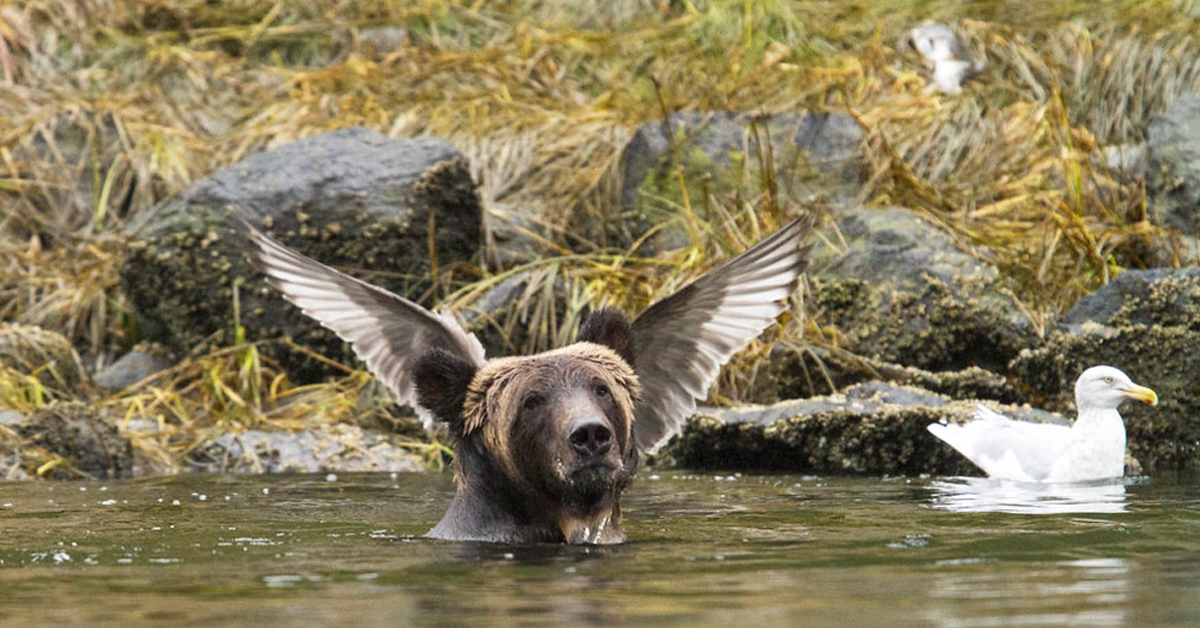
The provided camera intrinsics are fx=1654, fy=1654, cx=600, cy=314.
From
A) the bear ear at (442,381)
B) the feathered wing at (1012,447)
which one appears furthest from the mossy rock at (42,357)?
the feathered wing at (1012,447)

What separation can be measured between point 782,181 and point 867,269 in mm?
1934

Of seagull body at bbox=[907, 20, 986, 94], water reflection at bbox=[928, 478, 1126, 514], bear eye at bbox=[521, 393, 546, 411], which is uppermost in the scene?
seagull body at bbox=[907, 20, 986, 94]

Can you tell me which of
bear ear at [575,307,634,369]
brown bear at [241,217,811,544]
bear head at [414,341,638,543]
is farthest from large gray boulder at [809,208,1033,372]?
bear head at [414,341,638,543]

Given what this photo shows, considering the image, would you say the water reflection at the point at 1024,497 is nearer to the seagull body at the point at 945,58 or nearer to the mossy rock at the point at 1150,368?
the mossy rock at the point at 1150,368

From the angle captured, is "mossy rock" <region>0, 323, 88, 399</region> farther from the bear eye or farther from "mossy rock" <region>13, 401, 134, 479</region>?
the bear eye

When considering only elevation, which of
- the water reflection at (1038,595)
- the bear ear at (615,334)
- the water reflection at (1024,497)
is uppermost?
the bear ear at (615,334)

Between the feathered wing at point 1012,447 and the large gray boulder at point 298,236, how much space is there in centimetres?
458

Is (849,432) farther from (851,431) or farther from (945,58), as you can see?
(945,58)

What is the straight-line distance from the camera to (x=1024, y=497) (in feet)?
24.1

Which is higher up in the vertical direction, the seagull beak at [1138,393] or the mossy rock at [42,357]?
the mossy rock at [42,357]

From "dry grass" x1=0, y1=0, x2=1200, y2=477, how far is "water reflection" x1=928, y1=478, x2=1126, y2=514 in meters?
2.05

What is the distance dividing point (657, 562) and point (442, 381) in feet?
3.95

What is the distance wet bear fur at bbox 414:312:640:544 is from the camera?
5.25 metres

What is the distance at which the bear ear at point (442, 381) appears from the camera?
573cm
